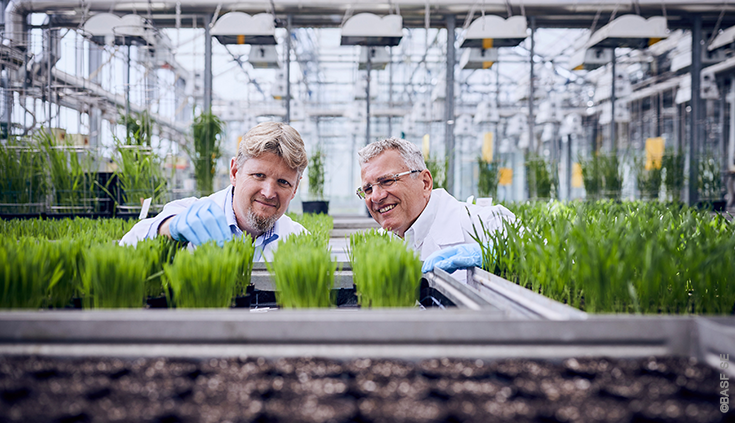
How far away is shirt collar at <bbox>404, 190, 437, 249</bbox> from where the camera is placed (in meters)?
1.96

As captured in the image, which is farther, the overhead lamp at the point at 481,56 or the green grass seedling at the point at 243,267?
the overhead lamp at the point at 481,56

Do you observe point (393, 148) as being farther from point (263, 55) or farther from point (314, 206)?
point (263, 55)

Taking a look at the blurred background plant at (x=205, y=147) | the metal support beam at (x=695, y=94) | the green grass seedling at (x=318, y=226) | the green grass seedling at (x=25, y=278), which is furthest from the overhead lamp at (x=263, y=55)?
the metal support beam at (x=695, y=94)

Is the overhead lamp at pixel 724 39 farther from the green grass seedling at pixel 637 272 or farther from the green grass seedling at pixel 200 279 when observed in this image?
the green grass seedling at pixel 200 279

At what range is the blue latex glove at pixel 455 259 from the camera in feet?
4.39

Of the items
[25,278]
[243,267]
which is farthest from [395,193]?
[25,278]

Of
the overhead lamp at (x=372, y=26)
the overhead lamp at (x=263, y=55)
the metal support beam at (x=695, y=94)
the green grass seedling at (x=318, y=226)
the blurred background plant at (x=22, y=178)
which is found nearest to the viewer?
the green grass seedling at (x=318, y=226)

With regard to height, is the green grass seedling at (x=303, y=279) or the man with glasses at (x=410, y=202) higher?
the man with glasses at (x=410, y=202)

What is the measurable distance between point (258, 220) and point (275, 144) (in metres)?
0.33

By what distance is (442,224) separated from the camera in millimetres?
1921

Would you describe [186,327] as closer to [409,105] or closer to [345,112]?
[345,112]

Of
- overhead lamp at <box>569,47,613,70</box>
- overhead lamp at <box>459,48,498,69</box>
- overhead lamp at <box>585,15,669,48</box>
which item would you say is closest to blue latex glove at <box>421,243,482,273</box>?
overhead lamp at <box>585,15,669,48</box>

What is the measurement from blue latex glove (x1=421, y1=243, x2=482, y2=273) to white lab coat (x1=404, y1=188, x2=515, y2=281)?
322mm

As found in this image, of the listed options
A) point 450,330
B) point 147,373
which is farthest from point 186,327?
point 450,330
